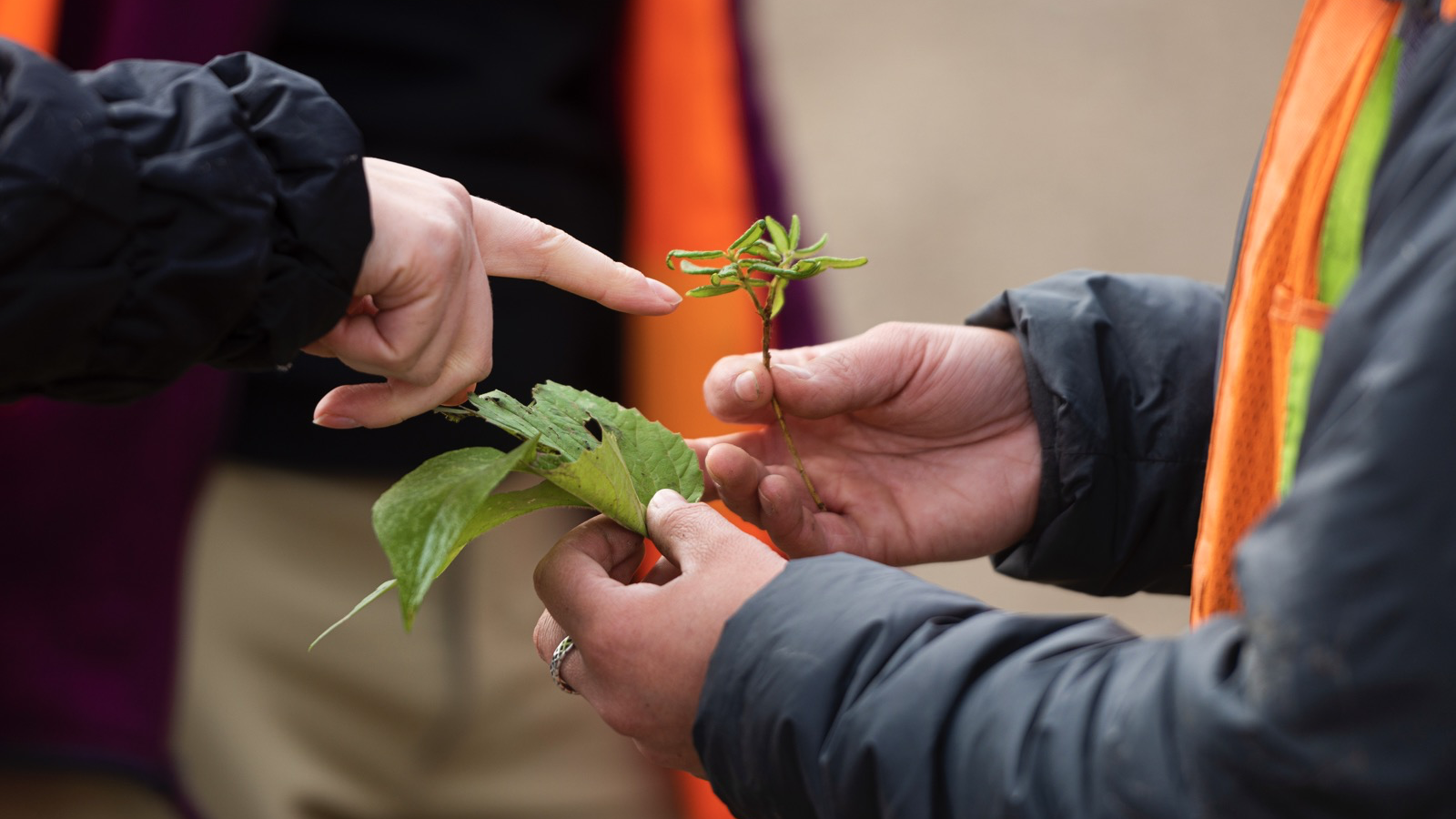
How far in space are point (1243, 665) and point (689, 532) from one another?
1.00ft

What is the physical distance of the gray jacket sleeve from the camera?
815mm

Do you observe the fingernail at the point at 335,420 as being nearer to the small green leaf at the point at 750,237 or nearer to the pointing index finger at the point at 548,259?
the pointing index finger at the point at 548,259

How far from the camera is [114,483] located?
107cm

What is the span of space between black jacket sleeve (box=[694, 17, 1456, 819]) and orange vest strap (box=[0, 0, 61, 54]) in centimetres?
86

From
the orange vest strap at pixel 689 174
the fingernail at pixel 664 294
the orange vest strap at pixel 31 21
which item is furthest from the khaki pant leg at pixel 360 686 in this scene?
the fingernail at pixel 664 294

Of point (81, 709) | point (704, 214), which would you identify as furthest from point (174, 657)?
point (704, 214)

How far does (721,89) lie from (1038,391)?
22.2 inches

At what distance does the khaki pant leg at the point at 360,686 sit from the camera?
1224 mm

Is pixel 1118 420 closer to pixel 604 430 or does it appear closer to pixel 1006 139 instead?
pixel 604 430

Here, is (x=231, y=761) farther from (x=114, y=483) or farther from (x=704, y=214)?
(x=704, y=214)

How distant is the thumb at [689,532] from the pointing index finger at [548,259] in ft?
0.42

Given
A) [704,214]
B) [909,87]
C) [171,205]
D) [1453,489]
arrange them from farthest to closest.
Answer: [909,87]
[704,214]
[171,205]
[1453,489]

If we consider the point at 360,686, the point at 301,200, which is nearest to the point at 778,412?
the point at 301,200

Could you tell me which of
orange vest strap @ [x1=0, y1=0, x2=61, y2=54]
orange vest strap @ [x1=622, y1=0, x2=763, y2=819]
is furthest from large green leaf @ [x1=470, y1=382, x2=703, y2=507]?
orange vest strap @ [x1=0, y1=0, x2=61, y2=54]
